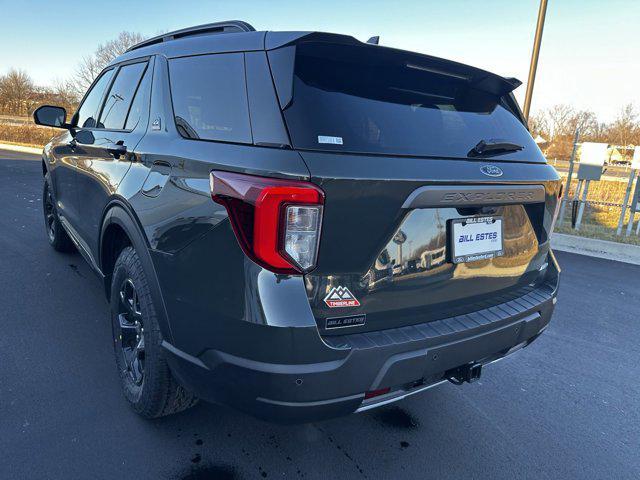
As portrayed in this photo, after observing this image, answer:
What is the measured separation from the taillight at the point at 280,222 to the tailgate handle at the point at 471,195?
15.8 inches

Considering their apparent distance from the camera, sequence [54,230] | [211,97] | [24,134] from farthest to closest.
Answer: [24,134]
[54,230]
[211,97]

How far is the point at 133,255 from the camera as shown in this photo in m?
2.29

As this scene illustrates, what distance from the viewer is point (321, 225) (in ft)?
5.10

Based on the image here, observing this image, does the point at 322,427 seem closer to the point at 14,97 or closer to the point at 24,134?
the point at 24,134

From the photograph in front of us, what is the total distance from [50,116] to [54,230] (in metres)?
1.59

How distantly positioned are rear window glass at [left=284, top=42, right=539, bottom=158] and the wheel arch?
0.96m

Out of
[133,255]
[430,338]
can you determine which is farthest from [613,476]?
[133,255]

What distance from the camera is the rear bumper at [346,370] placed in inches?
61.6

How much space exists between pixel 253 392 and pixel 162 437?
0.97 m

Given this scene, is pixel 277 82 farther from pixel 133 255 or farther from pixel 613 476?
pixel 613 476

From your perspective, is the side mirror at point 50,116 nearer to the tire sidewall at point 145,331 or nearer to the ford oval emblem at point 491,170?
the tire sidewall at point 145,331

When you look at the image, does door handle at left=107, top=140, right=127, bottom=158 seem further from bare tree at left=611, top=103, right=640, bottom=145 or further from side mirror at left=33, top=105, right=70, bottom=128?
bare tree at left=611, top=103, right=640, bottom=145

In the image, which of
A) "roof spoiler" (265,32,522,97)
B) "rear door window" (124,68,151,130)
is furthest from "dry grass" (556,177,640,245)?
"rear door window" (124,68,151,130)

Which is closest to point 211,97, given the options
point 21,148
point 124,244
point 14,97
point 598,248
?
point 124,244
